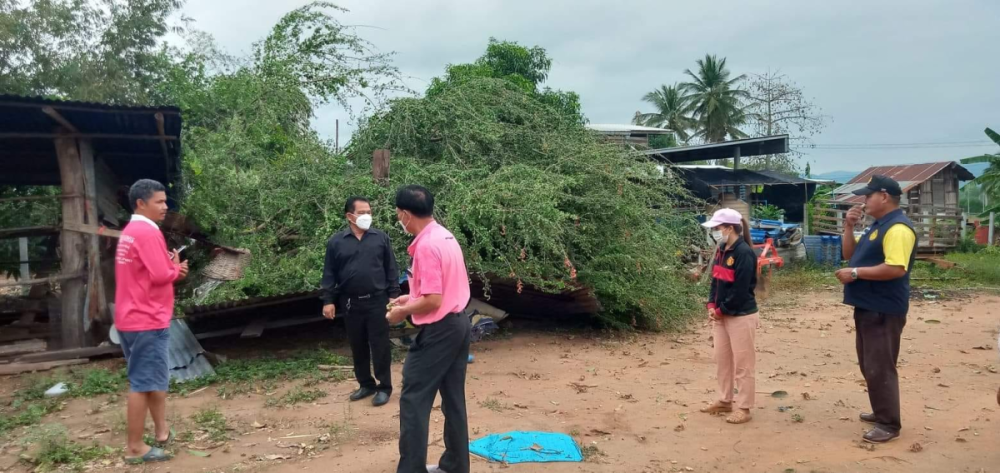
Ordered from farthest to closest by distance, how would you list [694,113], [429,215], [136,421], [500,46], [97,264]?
[694,113], [500,46], [97,264], [136,421], [429,215]

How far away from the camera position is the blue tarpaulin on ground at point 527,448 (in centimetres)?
423

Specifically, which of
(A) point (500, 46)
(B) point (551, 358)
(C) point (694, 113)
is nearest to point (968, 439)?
(B) point (551, 358)

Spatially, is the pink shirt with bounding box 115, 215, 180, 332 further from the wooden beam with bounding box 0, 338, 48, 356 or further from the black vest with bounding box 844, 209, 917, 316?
the black vest with bounding box 844, 209, 917, 316

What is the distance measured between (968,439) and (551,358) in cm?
395

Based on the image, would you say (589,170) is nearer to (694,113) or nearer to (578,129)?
(578,129)

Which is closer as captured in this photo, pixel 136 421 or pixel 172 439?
pixel 136 421

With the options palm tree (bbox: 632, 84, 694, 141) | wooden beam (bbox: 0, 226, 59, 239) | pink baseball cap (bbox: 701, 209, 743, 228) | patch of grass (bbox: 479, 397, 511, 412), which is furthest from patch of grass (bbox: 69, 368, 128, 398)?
palm tree (bbox: 632, 84, 694, 141)

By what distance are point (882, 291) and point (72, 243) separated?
7.51 m

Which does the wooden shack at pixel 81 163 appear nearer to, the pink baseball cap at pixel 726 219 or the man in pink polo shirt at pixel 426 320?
the man in pink polo shirt at pixel 426 320

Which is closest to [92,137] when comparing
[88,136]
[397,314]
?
[88,136]

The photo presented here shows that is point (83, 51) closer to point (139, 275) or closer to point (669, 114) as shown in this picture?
point (139, 275)

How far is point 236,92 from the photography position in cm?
1062

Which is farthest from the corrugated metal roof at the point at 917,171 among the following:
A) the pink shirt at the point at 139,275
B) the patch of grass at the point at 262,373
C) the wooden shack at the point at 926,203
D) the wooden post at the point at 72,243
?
the pink shirt at the point at 139,275

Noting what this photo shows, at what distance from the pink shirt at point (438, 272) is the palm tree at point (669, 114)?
120 feet
